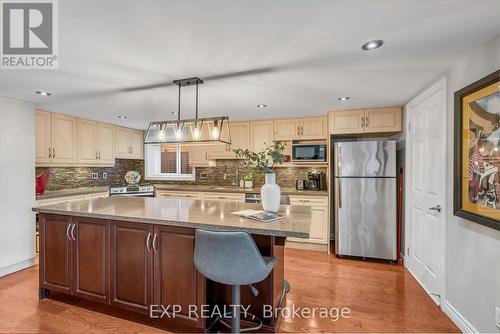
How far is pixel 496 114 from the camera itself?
1.57 meters

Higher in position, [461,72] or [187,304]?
[461,72]

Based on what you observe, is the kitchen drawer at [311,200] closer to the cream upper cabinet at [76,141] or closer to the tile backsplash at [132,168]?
the tile backsplash at [132,168]

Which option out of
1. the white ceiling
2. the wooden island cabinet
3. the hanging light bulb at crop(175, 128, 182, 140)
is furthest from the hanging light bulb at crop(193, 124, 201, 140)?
the wooden island cabinet

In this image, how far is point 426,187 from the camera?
258 centimetres

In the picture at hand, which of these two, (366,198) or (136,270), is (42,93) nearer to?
(136,270)

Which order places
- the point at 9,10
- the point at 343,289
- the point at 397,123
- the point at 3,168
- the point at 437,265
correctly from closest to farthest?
the point at 9,10 → the point at 437,265 → the point at 343,289 → the point at 3,168 → the point at 397,123

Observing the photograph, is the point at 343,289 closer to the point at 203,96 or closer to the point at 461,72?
the point at 461,72

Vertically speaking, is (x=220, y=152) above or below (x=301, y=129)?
below

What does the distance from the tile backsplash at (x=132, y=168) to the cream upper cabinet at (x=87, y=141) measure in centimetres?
45

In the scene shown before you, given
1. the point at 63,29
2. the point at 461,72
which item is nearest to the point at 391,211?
the point at 461,72

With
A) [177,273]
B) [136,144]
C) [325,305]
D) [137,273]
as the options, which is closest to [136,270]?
[137,273]

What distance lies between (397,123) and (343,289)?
2.32 metres

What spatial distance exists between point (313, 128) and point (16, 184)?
167 inches

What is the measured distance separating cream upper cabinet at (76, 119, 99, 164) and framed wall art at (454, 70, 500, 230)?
505 centimetres
